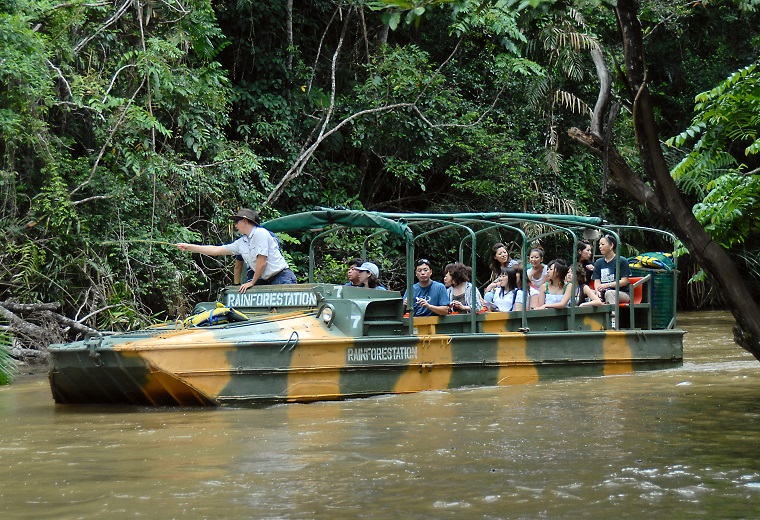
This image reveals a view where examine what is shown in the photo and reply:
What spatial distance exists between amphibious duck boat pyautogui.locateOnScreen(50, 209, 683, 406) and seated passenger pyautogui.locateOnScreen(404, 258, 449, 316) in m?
0.19

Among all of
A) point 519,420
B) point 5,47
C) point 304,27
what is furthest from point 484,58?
point 519,420

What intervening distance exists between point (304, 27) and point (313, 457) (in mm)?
15578

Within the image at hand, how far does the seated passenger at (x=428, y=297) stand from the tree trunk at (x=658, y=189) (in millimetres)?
6483

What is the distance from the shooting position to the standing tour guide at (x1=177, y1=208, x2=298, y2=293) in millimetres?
A: 11414

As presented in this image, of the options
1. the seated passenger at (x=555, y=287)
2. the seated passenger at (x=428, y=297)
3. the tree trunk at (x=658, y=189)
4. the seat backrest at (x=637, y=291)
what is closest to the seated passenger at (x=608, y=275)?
the seat backrest at (x=637, y=291)

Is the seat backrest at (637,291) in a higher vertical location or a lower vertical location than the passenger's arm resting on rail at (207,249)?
lower

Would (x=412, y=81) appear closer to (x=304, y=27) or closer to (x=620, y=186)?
(x=304, y=27)

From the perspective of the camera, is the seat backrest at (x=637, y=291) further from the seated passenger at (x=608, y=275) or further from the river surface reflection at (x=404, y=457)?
the river surface reflection at (x=404, y=457)

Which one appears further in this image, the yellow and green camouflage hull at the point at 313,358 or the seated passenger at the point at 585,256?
the seated passenger at the point at 585,256

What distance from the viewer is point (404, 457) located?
24.8 ft

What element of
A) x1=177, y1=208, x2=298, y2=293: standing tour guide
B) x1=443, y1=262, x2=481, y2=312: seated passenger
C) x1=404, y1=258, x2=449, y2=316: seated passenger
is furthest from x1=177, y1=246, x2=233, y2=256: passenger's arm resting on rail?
x1=443, y1=262, x2=481, y2=312: seated passenger

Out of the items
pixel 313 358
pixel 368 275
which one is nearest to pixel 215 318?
pixel 313 358

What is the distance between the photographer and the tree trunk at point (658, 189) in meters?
5.45

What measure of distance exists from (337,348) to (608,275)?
446 cm
